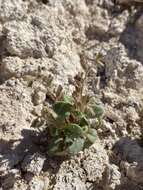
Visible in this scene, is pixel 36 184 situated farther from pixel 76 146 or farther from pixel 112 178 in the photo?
pixel 112 178

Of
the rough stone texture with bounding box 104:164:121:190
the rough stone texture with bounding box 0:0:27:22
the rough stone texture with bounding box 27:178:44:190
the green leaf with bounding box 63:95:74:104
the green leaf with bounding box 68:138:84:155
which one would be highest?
the rough stone texture with bounding box 0:0:27:22

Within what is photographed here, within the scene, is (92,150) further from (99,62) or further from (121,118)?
(99,62)

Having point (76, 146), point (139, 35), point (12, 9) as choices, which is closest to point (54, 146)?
point (76, 146)

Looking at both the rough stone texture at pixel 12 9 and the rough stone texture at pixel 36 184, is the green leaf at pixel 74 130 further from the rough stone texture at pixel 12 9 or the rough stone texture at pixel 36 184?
the rough stone texture at pixel 12 9

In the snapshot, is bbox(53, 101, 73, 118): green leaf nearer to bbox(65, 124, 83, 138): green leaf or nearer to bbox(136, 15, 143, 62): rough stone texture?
bbox(65, 124, 83, 138): green leaf

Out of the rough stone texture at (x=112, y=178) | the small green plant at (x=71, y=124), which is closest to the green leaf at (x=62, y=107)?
the small green plant at (x=71, y=124)

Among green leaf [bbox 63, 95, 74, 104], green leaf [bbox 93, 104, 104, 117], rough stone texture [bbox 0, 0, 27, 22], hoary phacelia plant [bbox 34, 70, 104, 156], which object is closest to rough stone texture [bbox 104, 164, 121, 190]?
hoary phacelia plant [bbox 34, 70, 104, 156]
